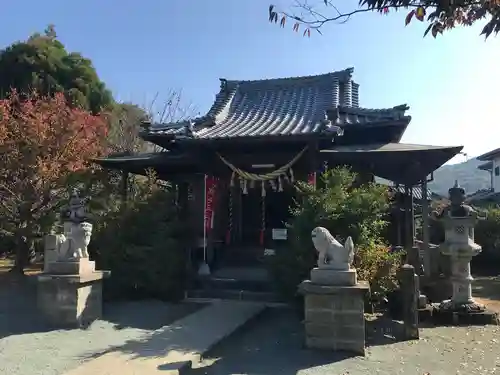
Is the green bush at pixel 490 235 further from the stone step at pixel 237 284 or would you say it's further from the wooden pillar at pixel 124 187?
the wooden pillar at pixel 124 187

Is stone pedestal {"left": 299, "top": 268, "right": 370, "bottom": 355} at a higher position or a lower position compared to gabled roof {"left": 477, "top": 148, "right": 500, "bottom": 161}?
lower

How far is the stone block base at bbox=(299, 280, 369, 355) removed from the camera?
618 centimetres

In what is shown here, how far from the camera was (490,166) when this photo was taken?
34000mm

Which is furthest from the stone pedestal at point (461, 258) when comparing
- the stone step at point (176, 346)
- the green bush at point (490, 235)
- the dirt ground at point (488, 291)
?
the green bush at point (490, 235)

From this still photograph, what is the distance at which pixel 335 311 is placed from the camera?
6270mm

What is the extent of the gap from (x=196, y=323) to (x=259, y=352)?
1466 mm

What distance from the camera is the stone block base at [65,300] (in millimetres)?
7621

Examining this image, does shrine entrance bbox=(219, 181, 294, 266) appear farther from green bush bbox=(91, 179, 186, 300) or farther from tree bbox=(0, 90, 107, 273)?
tree bbox=(0, 90, 107, 273)

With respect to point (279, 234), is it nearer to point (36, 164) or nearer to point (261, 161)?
point (261, 161)

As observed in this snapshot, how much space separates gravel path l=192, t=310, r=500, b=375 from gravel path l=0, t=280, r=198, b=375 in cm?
172

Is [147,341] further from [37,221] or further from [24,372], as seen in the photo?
[37,221]

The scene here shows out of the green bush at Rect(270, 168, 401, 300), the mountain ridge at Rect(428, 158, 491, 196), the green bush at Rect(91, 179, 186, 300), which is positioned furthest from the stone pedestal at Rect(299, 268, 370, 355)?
the mountain ridge at Rect(428, 158, 491, 196)

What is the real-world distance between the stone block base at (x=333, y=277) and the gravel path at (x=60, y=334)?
300cm

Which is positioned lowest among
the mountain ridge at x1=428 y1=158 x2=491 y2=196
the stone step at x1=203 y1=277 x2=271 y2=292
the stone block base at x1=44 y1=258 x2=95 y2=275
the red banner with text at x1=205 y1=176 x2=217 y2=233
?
the stone step at x1=203 y1=277 x2=271 y2=292
